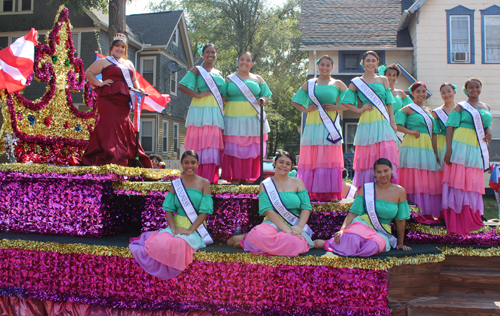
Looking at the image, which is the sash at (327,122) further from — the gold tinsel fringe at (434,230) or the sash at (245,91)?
the gold tinsel fringe at (434,230)

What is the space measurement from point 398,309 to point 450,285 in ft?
2.49

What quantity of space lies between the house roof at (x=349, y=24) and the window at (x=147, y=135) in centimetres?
764

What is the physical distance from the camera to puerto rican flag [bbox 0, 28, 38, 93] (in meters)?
4.70

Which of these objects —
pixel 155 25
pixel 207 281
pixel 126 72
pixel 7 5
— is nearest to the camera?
pixel 207 281

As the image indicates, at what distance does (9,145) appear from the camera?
15.8 feet

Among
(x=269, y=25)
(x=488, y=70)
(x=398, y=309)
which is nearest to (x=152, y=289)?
(x=398, y=309)

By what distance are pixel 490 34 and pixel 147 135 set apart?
13.1 m

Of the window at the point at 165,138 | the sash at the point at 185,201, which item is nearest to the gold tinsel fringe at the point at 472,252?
the sash at the point at 185,201

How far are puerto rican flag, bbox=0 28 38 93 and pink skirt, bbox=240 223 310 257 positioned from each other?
340cm

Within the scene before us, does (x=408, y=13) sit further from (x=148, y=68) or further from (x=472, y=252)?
(x=148, y=68)

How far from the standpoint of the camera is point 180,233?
3.64m

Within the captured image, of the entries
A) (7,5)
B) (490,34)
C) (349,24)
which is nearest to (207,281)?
(490,34)

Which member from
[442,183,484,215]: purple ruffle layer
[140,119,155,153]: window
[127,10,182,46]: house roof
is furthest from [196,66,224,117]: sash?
[127,10,182,46]: house roof

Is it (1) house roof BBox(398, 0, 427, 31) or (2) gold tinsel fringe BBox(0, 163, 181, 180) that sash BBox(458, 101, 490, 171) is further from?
(1) house roof BBox(398, 0, 427, 31)
